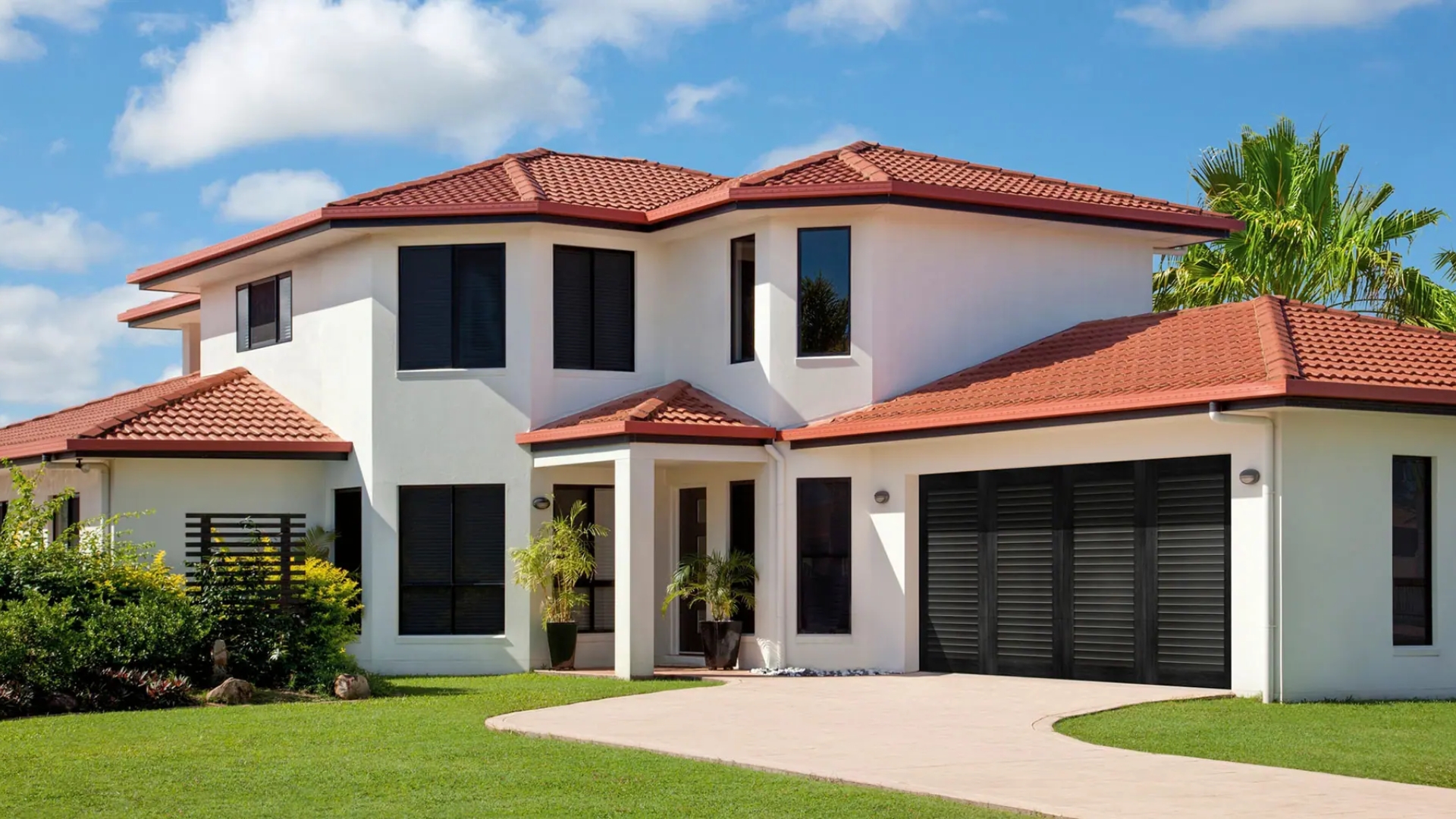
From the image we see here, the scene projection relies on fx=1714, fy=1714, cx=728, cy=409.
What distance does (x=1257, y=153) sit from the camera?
91.1ft

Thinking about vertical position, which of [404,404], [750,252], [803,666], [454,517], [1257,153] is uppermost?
[1257,153]

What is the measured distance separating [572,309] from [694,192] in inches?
113

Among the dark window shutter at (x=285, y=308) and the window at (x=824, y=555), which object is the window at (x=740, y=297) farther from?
the dark window shutter at (x=285, y=308)

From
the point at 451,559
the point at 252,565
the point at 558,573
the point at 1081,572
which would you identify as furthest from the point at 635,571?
the point at 1081,572

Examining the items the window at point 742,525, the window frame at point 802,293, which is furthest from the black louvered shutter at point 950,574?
the window at point 742,525

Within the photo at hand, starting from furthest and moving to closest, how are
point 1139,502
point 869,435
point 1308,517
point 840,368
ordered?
point 840,368, point 869,435, point 1139,502, point 1308,517

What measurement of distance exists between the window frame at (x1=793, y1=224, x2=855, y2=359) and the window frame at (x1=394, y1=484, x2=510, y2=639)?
429 centimetres

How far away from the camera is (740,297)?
2225cm

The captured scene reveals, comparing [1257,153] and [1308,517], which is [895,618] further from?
[1257,153]

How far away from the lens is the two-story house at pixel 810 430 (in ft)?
57.2

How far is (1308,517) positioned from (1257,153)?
1258cm

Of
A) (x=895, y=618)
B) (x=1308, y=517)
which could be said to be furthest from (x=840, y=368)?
(x=1308, y=517)

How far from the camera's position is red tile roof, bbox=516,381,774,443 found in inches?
796

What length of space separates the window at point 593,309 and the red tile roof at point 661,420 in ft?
2.16
